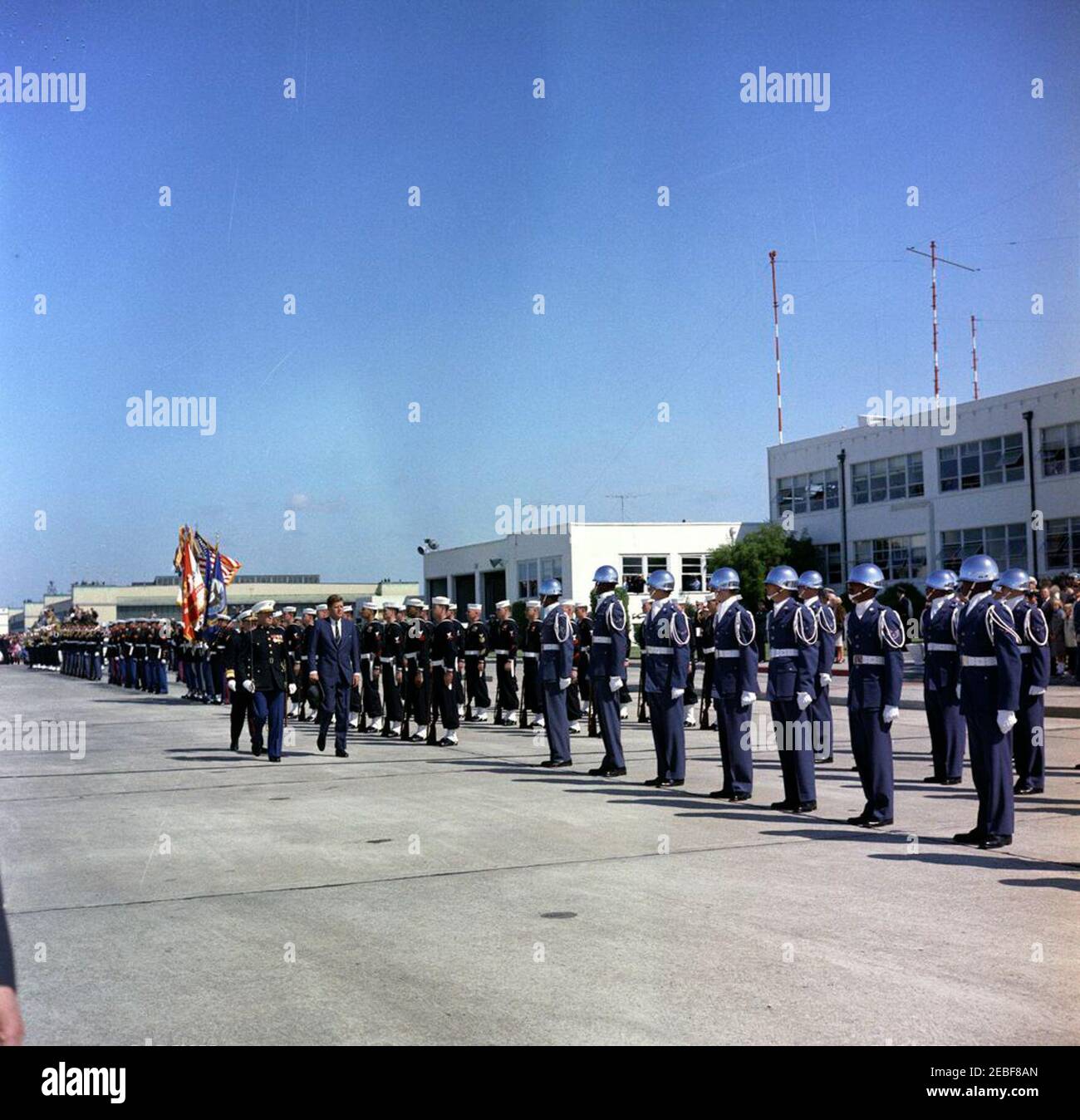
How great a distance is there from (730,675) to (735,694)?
0.65ft

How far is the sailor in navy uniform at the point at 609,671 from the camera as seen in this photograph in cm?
1345

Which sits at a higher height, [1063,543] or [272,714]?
[1063,543]

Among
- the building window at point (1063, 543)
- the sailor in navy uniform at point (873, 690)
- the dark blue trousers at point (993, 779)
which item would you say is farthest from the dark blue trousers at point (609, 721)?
the building window at point (1063, 543)

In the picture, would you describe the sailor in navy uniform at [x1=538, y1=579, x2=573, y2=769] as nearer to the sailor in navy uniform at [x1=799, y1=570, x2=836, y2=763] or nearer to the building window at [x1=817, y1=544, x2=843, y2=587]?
the sailor in navy uniform at [x1=799, y1=570, x2=836, y2=763]

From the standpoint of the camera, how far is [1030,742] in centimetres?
1196

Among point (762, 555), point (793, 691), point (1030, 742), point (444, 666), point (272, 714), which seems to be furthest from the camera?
point (762, 555)

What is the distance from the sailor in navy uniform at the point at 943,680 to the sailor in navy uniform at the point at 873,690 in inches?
86.6

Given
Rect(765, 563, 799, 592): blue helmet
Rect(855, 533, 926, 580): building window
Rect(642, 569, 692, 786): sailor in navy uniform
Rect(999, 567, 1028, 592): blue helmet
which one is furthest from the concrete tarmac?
Rect(855, 533, 926, 580): building window

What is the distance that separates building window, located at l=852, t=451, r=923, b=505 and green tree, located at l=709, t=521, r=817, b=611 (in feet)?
11.1

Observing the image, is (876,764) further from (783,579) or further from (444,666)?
(444,666)

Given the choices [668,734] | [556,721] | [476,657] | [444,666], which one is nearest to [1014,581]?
[668,734]

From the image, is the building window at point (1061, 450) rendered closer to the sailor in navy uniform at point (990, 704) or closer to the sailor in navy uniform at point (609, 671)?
the sailor in navy uniform at point (609, 671)
